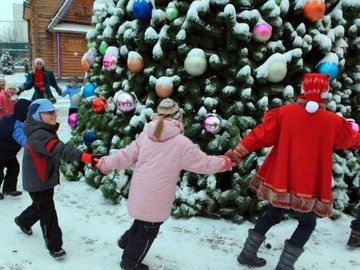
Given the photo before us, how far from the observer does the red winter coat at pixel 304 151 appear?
11.2 feet

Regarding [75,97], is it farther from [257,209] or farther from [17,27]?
[17,27]

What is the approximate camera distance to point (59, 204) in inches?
206

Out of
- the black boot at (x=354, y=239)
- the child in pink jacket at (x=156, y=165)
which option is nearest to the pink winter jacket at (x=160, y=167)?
the child in pink jacket at (x=156, y=165)

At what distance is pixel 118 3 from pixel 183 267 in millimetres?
3496

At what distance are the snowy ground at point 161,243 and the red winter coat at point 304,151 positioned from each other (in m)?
0.86

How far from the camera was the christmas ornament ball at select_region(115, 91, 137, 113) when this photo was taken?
509 cm

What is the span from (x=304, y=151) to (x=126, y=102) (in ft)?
7.99

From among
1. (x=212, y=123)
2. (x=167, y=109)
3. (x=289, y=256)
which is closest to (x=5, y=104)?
(x=212, y=123)

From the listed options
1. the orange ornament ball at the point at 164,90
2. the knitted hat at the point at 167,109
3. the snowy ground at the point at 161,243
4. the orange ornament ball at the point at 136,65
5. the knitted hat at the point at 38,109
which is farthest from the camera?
the orange ornament ball at the point at 136,65

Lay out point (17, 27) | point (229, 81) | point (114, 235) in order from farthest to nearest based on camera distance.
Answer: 1. point (17, 27)
2. point (229, 81)
3. point (114, 235)

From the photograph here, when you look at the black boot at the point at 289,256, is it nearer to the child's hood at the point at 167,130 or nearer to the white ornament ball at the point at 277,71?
the child's hood at the point at 167,130

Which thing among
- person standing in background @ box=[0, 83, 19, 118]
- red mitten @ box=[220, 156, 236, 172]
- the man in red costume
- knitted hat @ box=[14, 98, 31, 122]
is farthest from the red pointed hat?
person standing in background @ box=[0, 83, 19, 118]

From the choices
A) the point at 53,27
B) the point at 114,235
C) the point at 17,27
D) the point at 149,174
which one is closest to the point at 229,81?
the point at 149,174

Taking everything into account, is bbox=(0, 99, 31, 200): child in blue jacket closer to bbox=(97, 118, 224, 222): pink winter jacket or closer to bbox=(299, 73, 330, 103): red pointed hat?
bbox=(97, 118, 224, 222): pink winter jacket
